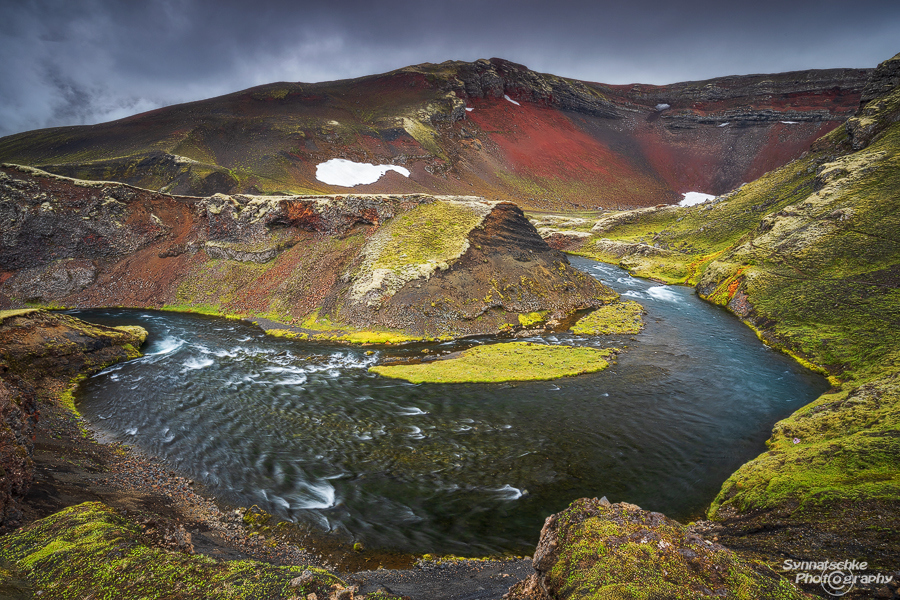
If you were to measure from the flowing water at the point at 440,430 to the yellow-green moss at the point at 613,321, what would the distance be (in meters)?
2.08

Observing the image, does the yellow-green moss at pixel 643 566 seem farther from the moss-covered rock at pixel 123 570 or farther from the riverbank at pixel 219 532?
the moss-covered rock at pixel 123 570

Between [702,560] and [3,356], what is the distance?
27.9 metres

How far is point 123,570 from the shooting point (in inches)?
263

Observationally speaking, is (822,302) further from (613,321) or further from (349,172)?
(349,172)

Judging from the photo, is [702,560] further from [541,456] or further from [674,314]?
[674,314]

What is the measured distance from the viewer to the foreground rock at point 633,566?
20.0 feet

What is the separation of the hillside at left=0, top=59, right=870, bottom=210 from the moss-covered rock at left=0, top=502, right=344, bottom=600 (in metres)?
66.8

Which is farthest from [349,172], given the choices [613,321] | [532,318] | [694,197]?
[694,197]

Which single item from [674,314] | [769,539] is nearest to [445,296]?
[674,314]

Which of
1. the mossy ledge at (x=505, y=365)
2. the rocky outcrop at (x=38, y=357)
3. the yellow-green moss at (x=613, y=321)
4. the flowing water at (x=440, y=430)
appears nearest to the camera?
the rocky outcrop at (x=38, y=357)

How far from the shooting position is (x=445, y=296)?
28891mm

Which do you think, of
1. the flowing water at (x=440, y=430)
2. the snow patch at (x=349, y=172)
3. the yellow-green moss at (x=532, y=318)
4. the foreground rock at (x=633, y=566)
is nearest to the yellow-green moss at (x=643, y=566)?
the foreground rock at (x=633, y=566)

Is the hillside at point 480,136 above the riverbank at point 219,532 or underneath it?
above

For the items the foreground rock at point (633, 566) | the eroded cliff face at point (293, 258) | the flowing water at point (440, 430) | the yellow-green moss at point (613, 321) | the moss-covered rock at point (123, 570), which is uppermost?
the eroded cliff face at point (293, 258)
